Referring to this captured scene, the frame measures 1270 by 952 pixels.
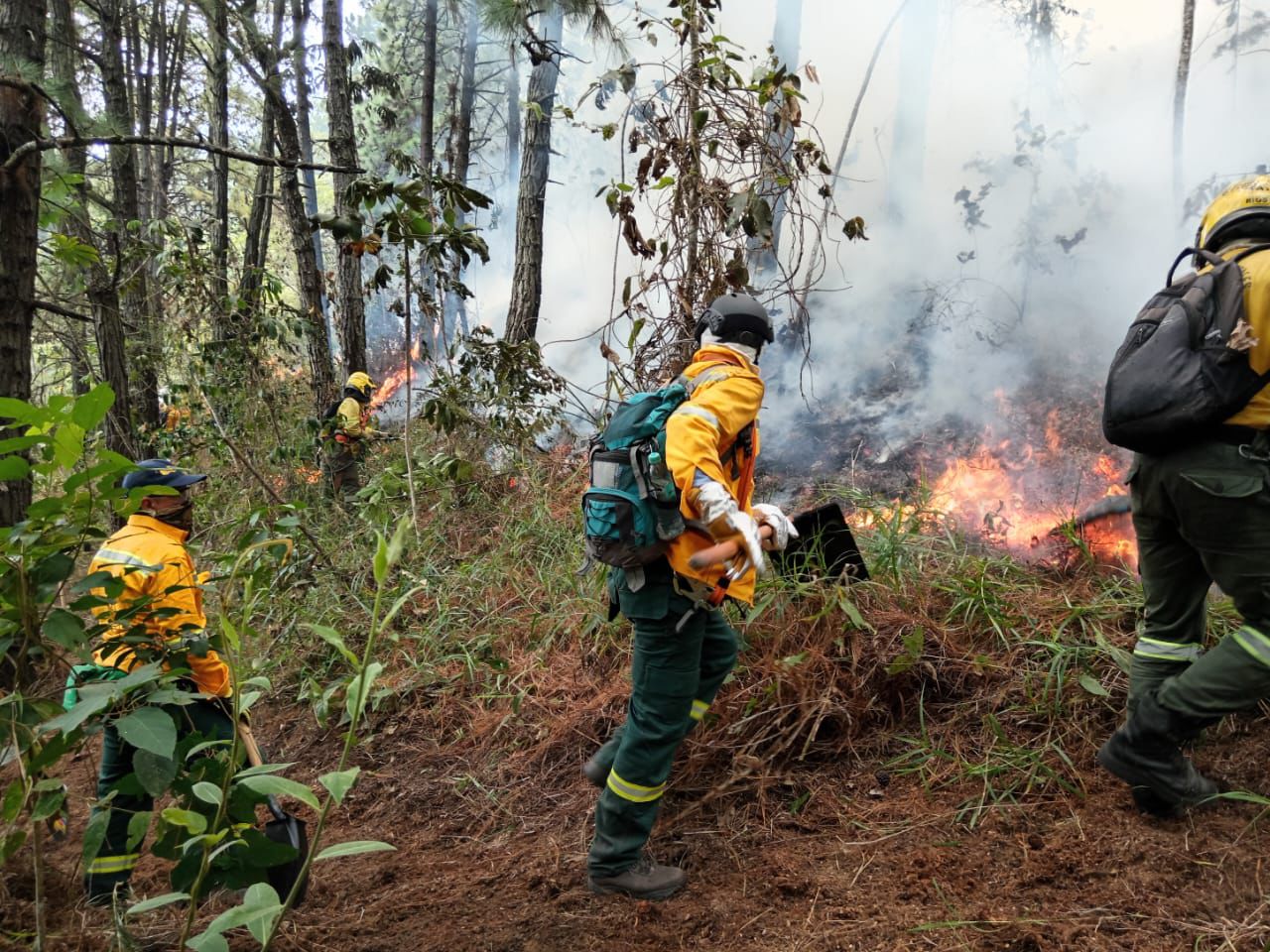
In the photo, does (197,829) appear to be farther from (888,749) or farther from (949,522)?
(949,522)

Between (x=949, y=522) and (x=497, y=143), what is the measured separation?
581 inches

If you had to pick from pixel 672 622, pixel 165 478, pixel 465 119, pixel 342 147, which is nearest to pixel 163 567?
pixel 165 478

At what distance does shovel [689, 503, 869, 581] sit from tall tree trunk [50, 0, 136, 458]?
281 centimetres

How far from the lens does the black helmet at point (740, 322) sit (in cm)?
251

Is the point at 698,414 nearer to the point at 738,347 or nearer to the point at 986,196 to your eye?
the point at 738,347

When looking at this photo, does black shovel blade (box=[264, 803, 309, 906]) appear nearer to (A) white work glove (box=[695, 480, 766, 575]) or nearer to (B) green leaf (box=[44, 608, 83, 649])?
(B) green leaf (box=[44, 608, 83, 649])

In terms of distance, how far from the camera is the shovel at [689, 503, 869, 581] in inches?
135

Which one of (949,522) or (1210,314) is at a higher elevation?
(1210,314)

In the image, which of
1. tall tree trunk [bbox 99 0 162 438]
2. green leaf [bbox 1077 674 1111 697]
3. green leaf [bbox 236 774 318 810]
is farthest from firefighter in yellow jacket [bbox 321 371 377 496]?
green leaf [bbox 1077 674 1111 697]

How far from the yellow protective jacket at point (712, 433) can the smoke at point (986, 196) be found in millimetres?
3658

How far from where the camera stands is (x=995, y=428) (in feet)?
21.2

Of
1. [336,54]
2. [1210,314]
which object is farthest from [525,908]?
[336,54]

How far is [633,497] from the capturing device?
7.45ft

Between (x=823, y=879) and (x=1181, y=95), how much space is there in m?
7.39
